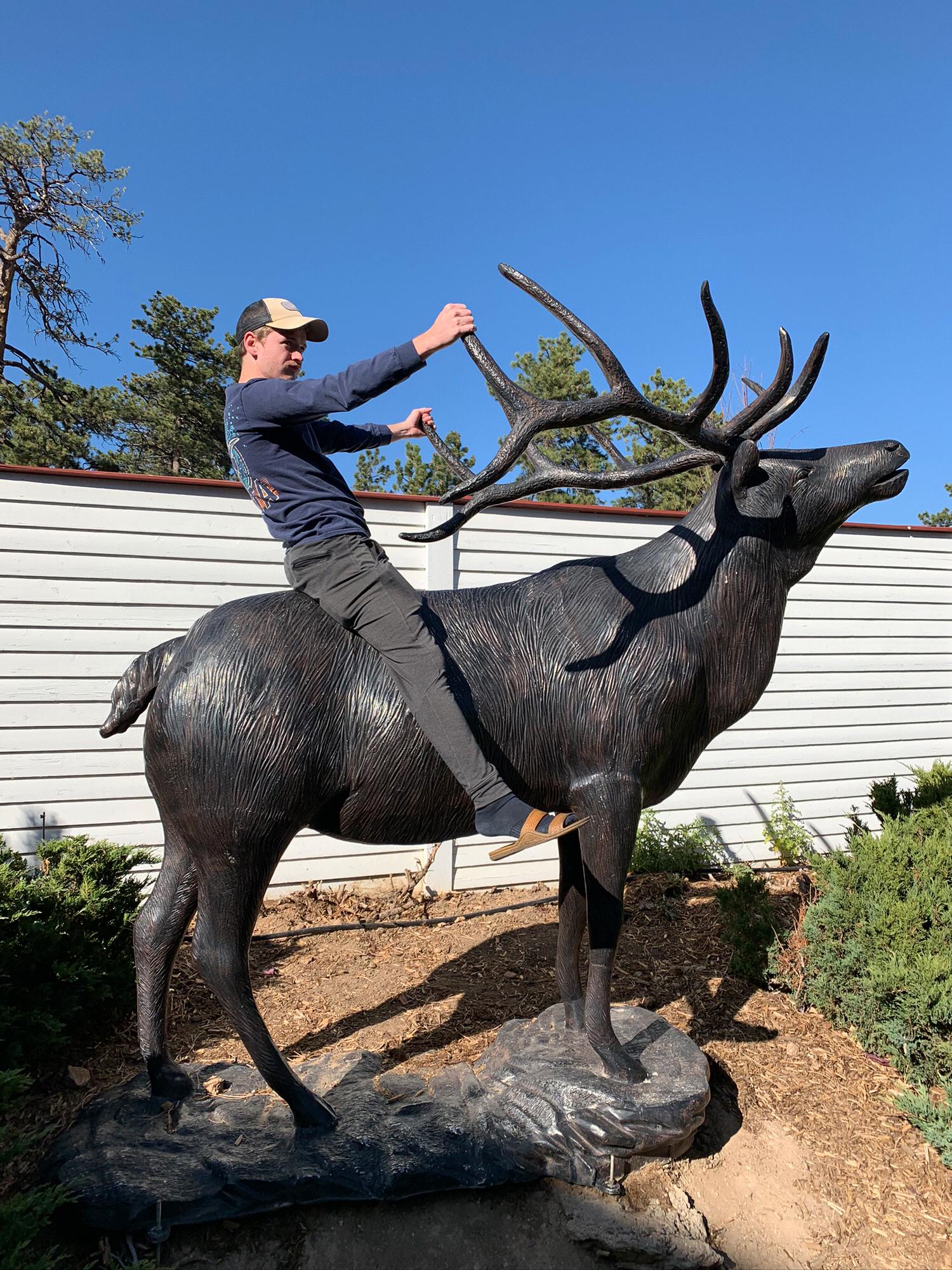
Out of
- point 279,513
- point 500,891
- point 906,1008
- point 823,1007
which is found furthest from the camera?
point 500,891

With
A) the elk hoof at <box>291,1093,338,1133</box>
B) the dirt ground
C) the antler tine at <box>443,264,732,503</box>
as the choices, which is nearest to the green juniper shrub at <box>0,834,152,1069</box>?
the dirt ground

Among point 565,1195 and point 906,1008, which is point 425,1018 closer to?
point 565,1195

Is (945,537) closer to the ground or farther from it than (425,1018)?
farther from it

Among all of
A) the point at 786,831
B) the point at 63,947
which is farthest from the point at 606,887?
the point at 786,831

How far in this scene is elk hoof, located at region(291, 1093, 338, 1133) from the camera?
2.48 metres

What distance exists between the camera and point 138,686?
2502 millimetres

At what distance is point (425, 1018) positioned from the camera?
3629 millimetres

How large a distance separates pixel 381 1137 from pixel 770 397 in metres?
2.86

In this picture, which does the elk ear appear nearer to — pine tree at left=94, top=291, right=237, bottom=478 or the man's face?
the man's face

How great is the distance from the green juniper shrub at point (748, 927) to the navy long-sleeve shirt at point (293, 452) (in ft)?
9.76

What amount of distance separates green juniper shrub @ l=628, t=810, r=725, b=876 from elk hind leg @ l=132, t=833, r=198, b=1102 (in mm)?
3520

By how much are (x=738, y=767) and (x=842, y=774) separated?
1.15 meters

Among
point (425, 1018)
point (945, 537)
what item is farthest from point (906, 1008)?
point (945, 537)

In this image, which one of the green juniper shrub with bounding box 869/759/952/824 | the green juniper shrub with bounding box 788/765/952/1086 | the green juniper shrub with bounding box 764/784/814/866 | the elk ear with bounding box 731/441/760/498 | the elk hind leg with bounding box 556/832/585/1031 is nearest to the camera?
the elk ear with bounding box 731/441/760/498
